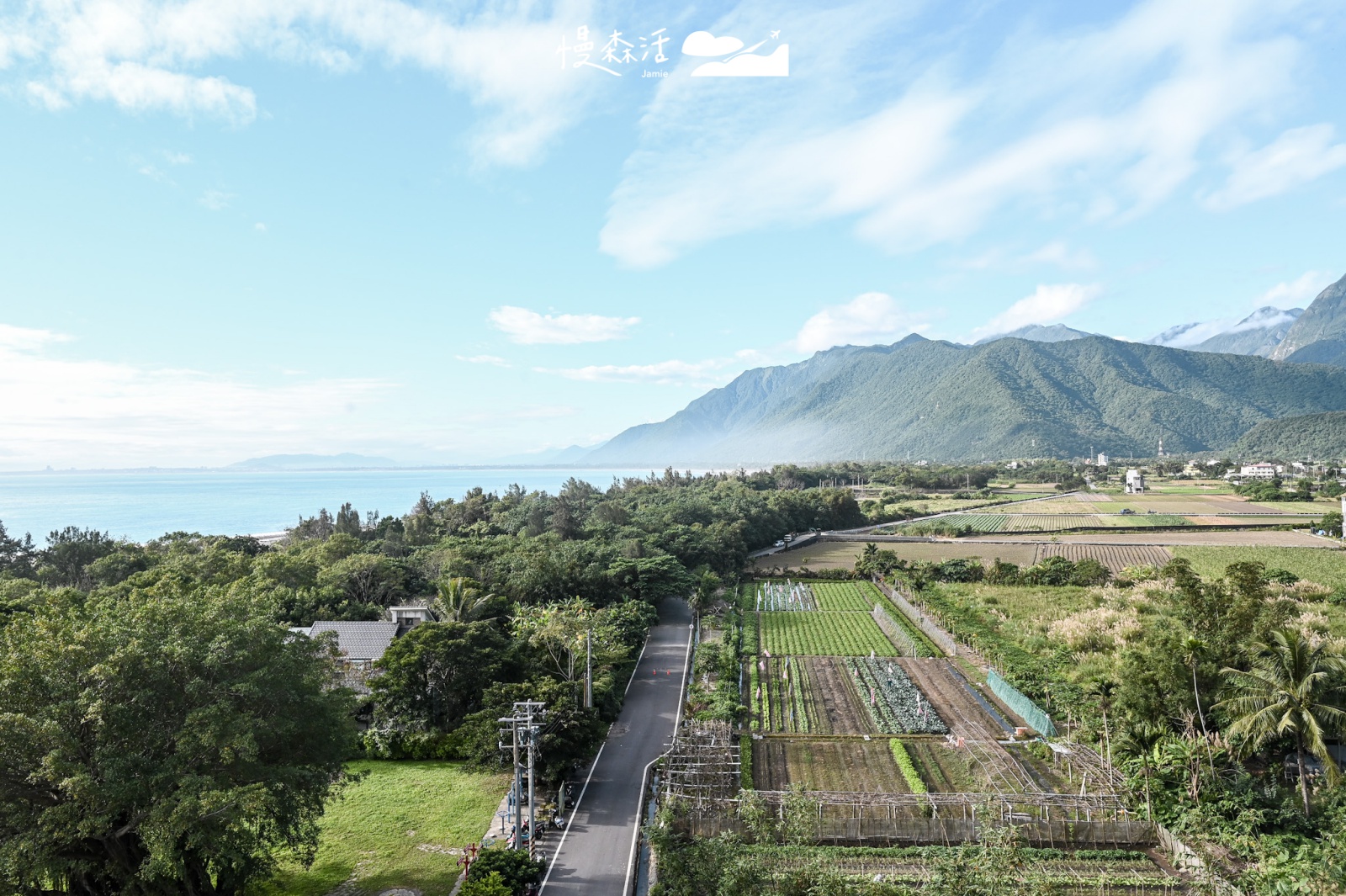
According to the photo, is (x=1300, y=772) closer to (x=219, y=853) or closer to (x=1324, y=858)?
(x=1324, y=858)

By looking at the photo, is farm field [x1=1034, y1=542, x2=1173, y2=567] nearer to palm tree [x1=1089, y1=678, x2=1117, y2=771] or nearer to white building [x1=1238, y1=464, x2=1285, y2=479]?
palm tree [x1=1089, y1=678, x2=1117, y2=771]

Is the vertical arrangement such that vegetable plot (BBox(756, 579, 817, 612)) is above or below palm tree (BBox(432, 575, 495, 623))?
below

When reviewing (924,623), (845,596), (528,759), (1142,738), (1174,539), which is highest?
(528,759)

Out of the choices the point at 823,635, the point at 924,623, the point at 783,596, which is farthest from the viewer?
the point at 783,596

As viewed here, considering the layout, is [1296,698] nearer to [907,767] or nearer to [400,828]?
[907,767]

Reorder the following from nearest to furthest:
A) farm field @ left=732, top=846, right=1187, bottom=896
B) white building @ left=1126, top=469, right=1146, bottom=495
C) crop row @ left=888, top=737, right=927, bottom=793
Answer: farm field @ left=732, top=846, right=1187, bottom=896 → crop row @ left=888, top=737, right=927, bottom=793 → white building @ left=1126, top=469, right=1146, bottom=495

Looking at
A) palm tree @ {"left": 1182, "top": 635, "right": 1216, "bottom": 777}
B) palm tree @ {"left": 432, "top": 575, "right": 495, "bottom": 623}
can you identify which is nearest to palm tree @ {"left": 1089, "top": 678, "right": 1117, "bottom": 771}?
palm tree @ {"left": 1182, "top": 635, "right": 1216, "bottom": 777}

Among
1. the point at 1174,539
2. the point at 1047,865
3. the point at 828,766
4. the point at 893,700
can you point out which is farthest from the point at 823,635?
the point at 1174,539

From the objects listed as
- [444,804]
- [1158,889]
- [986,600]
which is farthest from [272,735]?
[986,600]
